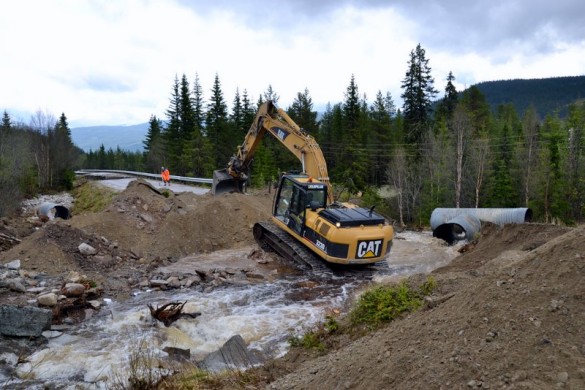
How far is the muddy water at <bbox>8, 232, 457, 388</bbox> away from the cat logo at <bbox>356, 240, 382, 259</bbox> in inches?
30.3

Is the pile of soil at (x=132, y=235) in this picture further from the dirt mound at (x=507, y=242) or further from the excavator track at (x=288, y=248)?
the dirt mound at (x=507, y=242)

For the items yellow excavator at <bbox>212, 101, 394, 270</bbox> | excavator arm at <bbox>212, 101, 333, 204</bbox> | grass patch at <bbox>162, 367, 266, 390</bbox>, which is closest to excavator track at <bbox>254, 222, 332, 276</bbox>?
yellow excavator at <bbox>212, 101, 394, 270</bbox>

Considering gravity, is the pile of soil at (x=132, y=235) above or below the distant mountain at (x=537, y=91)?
below

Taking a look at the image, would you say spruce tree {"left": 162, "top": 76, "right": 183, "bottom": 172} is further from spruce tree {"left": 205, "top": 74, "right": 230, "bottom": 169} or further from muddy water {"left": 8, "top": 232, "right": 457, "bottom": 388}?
muddy water {"left": 8, "top": 232, "right": 457, "bottom": 388}

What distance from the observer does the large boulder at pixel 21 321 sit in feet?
24.0

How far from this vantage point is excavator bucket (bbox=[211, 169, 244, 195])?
18.4 m

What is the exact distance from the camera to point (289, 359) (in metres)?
5.93

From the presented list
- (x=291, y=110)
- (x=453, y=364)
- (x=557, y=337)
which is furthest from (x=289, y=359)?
(x=291, y=110)

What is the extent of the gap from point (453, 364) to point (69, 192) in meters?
40.7

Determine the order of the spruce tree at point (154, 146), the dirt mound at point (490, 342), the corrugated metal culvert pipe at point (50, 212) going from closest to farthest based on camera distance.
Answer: the dirt mound at point (490, 342) < the corrugated metal culvert pipe at point (50, 212) < the spruce tree at point (154, 146)

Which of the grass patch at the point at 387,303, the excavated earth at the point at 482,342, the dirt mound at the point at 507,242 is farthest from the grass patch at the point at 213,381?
the dirt mound at the point at 507,242

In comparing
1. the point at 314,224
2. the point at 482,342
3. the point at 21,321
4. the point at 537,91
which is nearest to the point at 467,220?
the point at 314,224

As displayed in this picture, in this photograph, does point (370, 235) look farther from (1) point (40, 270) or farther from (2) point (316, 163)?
(1) point (40, 270)

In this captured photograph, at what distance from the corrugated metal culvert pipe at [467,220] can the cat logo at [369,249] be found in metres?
7.15
